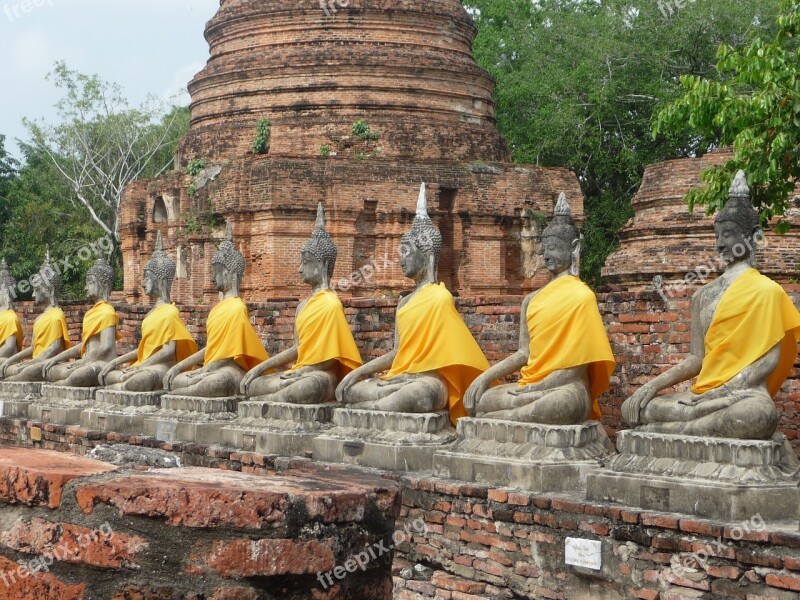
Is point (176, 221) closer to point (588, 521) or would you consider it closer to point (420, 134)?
point (420, 134)

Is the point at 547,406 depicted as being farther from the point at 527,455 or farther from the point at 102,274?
the point at 102,274

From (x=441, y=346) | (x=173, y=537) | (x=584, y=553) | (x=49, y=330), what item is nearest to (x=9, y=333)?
(x=49, y=330)

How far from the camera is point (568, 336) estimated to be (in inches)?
262

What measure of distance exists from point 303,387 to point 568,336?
2.49m

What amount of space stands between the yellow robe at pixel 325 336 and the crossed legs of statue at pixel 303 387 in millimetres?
114

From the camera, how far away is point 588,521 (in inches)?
231

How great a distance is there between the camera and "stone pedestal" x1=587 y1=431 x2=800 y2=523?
17.7 feet

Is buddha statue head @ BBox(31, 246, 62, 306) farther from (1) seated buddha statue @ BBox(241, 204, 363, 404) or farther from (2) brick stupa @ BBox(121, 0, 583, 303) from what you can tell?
(1) seated buddha statue @ BBox(241, 204, 363, 404)

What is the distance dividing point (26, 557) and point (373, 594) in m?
0.89

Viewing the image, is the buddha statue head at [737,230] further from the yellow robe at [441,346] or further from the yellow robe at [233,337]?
the yellow robe at [233,337]

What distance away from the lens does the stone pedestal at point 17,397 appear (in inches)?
479

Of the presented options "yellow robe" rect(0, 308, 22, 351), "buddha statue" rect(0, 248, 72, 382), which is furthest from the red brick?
"yellow robe" rect(0, 308, 22, 351)

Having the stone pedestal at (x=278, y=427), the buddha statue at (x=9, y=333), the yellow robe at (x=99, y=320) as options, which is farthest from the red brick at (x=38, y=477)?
the buddha statue at (x=9, y=333)

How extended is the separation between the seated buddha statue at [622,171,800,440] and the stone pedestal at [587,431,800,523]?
9 centimetres
